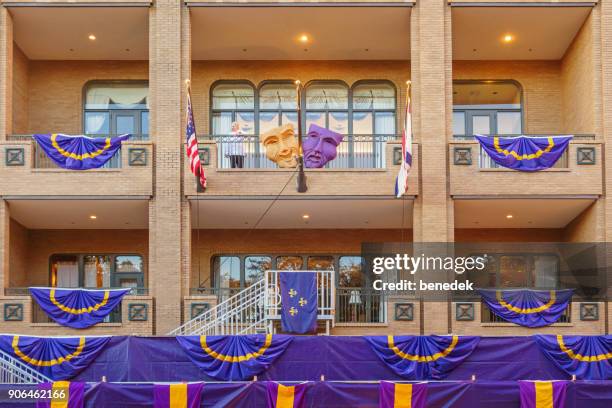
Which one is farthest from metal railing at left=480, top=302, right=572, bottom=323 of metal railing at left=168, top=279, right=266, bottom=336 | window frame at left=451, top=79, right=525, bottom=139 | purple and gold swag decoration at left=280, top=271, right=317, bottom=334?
metal railing at left=168, top=279, right=266, bottom=336

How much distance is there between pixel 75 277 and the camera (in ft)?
95.1

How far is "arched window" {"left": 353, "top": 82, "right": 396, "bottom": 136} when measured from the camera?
28.8 meters

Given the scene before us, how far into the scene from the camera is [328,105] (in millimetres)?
28984

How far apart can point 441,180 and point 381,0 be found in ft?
17.9

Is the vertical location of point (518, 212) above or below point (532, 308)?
above

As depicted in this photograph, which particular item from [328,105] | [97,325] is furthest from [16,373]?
[328,105]

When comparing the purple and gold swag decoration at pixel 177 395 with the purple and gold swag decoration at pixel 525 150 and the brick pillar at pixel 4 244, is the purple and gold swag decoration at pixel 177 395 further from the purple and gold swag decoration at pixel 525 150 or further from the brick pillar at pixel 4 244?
the purple and gold swag decoration at pixel 525 150

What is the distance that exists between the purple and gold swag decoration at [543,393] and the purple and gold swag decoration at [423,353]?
2311 millimetres

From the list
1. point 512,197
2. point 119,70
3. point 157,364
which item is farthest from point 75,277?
point 512,197

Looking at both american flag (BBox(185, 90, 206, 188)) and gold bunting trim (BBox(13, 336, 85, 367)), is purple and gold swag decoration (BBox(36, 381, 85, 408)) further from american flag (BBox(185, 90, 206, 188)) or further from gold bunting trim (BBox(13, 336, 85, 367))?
american flag (BBox(185, 90, 206, 188))

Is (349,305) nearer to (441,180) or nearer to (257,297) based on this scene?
(257,297)

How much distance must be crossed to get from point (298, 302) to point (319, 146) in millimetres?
4650

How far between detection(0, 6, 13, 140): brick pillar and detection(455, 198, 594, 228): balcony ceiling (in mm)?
13211
